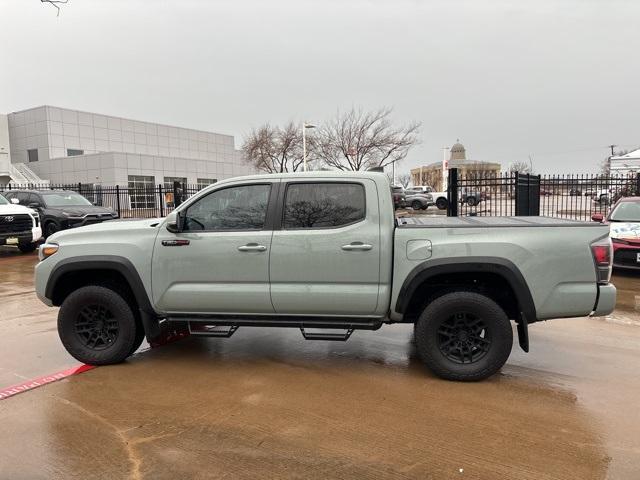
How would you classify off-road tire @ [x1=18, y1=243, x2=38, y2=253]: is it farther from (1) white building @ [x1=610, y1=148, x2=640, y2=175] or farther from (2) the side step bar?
(1) white building @ [x1=610, y1=148, x2=640, y2=175]

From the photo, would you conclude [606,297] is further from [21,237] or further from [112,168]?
[112,168]

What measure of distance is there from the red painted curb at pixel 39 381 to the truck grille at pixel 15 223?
10.2 m

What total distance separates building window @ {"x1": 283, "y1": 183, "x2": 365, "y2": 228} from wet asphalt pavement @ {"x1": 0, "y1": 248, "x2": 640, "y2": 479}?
56.9 inches

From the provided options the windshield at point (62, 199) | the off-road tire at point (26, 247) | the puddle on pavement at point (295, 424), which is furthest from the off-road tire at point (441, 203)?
the puddle on pavement at point (295, 424)

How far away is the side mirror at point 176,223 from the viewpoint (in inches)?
177

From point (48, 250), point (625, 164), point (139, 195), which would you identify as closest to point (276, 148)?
→ point (139, 195)

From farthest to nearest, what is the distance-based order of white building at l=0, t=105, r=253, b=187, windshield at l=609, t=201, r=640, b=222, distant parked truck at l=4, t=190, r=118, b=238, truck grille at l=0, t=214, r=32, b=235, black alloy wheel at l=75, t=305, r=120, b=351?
white building at l=0, t=105, r=253, b=187 < distant parked truck at l=4, t=190, r=118, b=238 < truck grille at l=0, t=214, r=32, b=235 < windshield at l=609, t=201, r=640, b=222 < black alloy wheel at l=75, t=305, r=120, b=351

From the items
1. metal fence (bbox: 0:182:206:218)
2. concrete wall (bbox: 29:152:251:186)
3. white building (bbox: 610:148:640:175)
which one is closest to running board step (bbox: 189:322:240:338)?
metal fence (bbox: 0:182:206:218)

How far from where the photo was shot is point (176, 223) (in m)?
4.50

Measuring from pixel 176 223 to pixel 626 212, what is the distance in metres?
9.18

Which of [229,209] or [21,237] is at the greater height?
[229,209]

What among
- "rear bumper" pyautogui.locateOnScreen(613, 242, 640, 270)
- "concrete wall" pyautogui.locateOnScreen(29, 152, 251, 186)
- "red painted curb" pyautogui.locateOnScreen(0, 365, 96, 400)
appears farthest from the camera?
"concrete wall" pyautogui.locateOnScreen(29, 152, 251, 186)

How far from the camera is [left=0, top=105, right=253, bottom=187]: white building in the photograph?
153ft

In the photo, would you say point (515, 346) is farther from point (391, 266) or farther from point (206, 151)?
point (206, 151)
